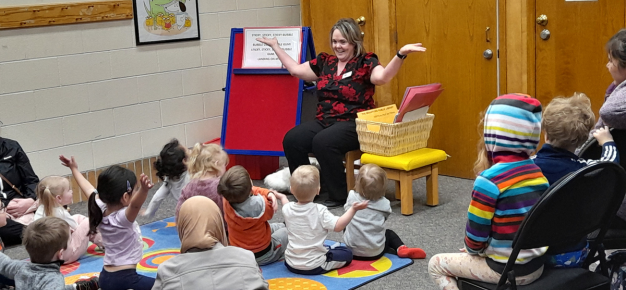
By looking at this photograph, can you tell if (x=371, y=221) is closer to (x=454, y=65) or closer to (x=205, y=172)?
(x=205, y=172)

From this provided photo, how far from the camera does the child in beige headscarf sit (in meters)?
2.24

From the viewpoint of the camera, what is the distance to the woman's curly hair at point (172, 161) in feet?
12.9

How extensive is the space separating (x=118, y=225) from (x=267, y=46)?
244 centimetres

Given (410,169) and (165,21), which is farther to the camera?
(165,21)

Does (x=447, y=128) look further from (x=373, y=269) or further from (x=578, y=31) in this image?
(x=373, y=269)

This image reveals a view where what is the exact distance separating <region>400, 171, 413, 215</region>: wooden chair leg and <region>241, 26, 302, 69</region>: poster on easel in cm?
128

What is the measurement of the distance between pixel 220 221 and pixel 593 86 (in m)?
2.86

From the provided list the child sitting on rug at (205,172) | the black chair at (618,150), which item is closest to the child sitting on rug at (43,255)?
the child sitting on rug at (205,172)

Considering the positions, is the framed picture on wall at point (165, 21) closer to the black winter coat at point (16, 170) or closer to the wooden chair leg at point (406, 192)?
the black winter coat at point (16, 170)

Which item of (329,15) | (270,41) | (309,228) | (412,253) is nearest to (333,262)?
(309,228)

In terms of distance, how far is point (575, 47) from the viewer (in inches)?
171

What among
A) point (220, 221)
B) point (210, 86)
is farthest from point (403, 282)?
point (210, 86)

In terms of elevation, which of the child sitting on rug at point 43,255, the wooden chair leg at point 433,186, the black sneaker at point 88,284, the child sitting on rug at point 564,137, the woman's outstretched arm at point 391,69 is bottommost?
Result: the black sneaker at point 88,284

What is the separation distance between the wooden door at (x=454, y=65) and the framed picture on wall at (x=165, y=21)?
5.00 ft
